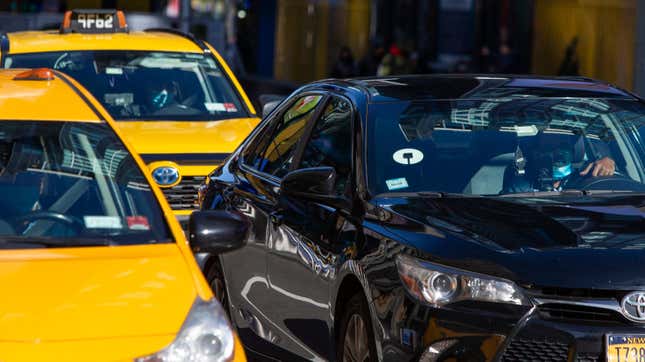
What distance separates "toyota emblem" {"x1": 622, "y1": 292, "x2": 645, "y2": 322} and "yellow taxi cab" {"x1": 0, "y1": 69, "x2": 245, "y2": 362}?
141 cm

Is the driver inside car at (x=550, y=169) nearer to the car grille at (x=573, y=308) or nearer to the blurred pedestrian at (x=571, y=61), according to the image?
the car grille at (x=573, y=308)

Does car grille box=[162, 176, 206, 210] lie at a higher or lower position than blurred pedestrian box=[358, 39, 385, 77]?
higher

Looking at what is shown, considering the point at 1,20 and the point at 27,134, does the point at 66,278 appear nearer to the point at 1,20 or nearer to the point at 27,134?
the point at 27,134

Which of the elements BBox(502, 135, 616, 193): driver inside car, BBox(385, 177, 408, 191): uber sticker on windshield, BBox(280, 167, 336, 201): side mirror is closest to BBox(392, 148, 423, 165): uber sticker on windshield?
BBox(385, 177, 408, 191): uber sticker on windshield

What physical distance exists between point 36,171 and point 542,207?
79.1 inches

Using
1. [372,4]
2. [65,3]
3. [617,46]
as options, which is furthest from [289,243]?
[372,4]

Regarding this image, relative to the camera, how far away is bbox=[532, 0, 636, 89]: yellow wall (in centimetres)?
2870

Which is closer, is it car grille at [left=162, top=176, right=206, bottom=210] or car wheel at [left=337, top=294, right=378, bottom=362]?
car wheel at [left=337, top=294, right=378, bottom=362]

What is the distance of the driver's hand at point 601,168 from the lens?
23.9 ft

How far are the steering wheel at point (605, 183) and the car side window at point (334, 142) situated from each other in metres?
0.97

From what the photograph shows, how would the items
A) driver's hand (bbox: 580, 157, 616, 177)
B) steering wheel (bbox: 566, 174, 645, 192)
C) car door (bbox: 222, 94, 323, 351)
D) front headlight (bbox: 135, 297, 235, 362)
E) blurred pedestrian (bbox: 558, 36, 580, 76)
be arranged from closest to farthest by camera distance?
front headlight (bbox: 135, 297, 235, 362) → steering wheel (bbox: 566, 174, 645, 192) → driver's hand (bbox: 580, 157, 616, 177) → car door (bbox: 222, 94, 323, 351) → blurred pedestrian (bbox: 558, 36, 580, 76)

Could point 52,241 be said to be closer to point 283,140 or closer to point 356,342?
point 356,342

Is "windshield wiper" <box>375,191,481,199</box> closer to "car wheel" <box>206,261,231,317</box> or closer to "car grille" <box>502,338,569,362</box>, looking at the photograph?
"car grille" <box>502,338,569,362</box>

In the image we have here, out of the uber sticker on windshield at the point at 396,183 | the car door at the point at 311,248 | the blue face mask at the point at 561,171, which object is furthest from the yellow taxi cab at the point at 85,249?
the blue face mask at the point at 561,171
